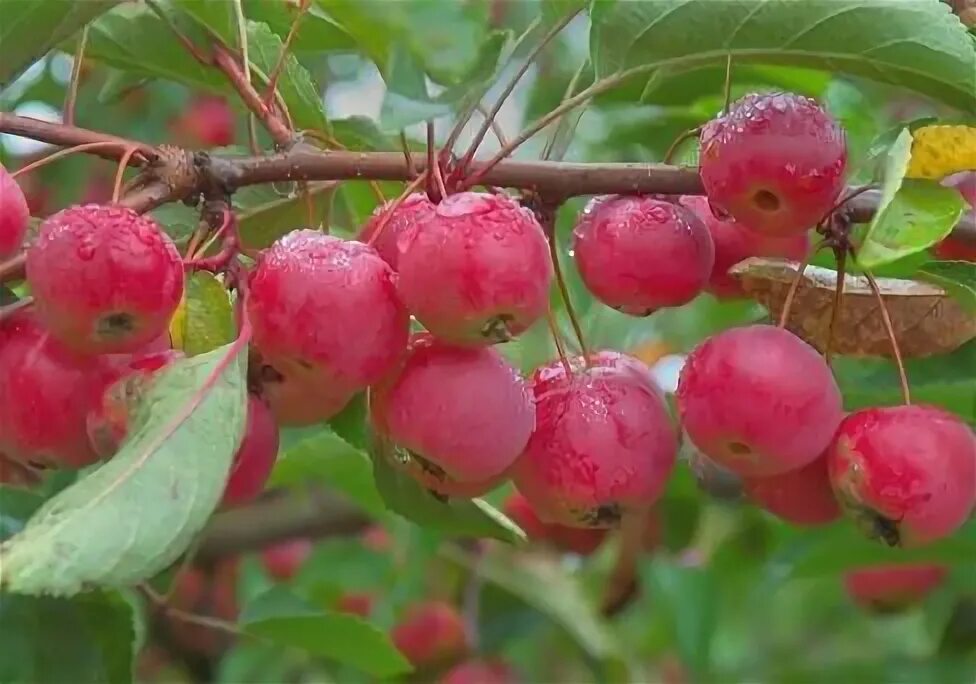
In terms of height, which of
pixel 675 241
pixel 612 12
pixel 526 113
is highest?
pixel 612 12

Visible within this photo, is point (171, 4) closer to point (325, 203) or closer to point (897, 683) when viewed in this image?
point (325, 203)

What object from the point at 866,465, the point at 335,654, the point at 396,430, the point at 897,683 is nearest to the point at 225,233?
the point at 396,430

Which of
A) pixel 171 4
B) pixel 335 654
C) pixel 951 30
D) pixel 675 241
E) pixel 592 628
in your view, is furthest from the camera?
pixel 592 628

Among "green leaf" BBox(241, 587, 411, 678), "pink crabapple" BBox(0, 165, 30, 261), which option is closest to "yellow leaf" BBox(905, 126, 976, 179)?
"pink crabapple" BBox(0, 165, 30, 261)

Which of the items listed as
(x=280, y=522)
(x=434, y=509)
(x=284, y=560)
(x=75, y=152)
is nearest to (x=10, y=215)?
(x=75, y=152)

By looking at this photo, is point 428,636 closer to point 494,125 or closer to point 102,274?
point 494,125

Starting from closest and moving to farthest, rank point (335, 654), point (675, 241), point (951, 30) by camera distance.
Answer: point (951, 30)
point (675, 241)
point (335, 654)

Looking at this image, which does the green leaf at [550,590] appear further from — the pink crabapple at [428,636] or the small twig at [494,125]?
the small twig at [494,125]

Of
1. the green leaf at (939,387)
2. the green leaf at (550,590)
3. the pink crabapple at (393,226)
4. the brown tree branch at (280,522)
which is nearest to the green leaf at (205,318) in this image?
the pink crabapple at (393,226)
